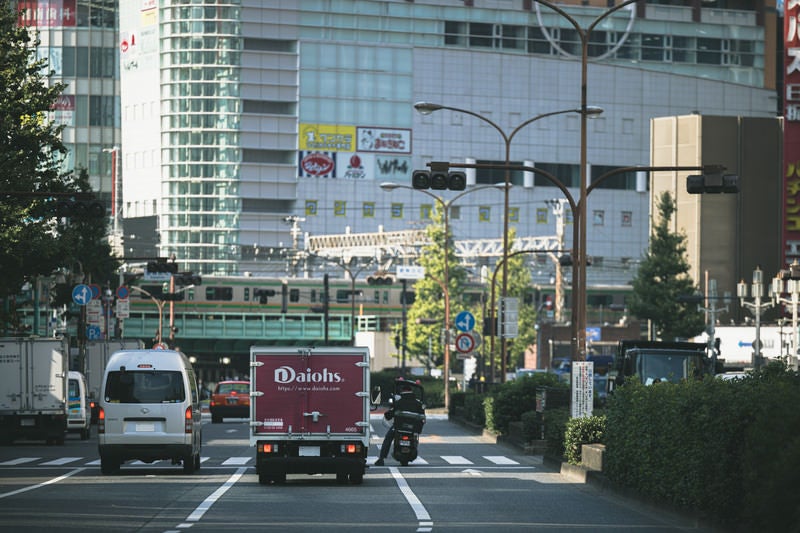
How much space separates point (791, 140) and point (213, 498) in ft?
209

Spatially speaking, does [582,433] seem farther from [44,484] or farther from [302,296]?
[302,296]

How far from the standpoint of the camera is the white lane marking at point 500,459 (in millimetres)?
31609

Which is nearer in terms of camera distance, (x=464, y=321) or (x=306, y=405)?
(x=306, y=405)

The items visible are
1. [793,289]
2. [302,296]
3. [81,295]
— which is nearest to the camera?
[81,295]

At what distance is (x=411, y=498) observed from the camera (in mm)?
20875

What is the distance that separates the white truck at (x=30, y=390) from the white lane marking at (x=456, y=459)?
10904mm

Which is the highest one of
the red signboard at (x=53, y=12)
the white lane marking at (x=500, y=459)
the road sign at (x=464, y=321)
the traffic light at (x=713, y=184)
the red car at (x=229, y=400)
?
the red signboard at (x=53, y=12)

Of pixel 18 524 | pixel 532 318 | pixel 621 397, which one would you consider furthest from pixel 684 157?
pixel 18 524

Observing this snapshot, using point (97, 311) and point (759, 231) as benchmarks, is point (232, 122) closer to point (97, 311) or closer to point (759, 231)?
point (759, 231)

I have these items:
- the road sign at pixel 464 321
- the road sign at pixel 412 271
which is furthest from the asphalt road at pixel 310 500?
the road sign at pixel 412 271

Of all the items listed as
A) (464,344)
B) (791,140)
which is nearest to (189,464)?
(464,344)

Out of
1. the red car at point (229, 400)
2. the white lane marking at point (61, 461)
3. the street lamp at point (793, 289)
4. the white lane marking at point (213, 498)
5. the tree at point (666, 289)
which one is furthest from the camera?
the tree at point (666, 289)

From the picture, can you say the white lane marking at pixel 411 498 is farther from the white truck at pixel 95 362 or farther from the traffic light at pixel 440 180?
the white truck at pixel 95 362

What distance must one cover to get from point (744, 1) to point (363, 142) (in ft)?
152
